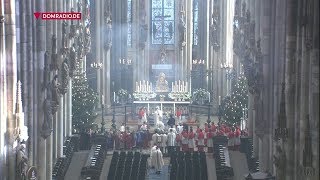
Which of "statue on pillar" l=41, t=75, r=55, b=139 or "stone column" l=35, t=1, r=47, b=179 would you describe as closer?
"statue on pillar" l=41, t=75, r=55, b=139

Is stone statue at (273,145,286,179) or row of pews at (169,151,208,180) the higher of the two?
stone statue at (273,145,286,179)

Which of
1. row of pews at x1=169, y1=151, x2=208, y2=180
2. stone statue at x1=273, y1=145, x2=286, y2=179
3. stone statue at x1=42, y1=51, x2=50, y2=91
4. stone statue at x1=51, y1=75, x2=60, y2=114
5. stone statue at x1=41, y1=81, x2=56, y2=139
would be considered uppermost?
stone statue at x1=42, y1=51, x2=50, y2=91

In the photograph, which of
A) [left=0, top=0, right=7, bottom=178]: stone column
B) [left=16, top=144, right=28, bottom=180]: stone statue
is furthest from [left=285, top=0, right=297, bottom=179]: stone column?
[left=0, top=0, right=7, bottom=178]: stone column

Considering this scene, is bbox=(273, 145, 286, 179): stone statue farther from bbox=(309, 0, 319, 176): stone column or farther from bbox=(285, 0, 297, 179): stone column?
bbox=(309, 0, 319, 176): stone column

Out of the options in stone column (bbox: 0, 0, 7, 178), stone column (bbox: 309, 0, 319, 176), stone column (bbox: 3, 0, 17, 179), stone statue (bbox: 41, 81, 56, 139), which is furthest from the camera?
stone statue (bbox: 41, 81, 56, 139)

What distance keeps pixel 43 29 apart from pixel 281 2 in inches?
531

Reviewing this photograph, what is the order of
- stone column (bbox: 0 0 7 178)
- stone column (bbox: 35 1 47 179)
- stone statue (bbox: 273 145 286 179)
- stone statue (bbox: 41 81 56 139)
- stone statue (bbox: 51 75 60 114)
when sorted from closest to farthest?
stone column (bbox: 0 0 7 178)
stone statue (bbox: 273 145 286 179)
stone statue (bbox: 41 81 56 139)
stone column (bbox: 35 1 47 179)
stone statue (bbox: 51 75 60 114)

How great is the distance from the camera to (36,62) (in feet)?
155

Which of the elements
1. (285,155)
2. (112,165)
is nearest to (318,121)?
(285,155)

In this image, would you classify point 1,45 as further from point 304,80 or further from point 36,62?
point 304,80

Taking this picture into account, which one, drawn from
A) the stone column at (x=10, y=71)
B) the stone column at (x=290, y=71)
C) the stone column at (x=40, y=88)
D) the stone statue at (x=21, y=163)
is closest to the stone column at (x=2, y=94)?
the stone column at (x=10, y=71)

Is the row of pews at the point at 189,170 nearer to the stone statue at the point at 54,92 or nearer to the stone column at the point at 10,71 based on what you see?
the stone statue at the point at 54,92

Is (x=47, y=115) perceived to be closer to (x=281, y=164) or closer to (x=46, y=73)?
(x=46, y=73)

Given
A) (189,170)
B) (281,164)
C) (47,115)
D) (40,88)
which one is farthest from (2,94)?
(189,170)
